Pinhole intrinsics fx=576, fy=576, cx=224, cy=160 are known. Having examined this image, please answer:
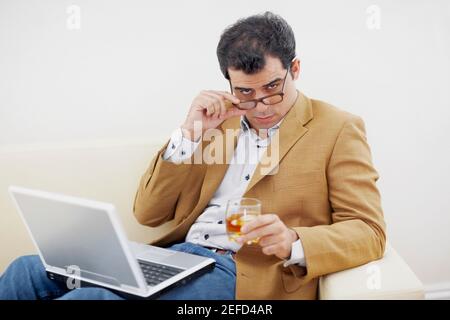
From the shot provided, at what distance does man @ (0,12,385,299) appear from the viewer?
169 centimetres

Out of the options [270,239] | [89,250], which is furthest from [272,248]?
[89,250]

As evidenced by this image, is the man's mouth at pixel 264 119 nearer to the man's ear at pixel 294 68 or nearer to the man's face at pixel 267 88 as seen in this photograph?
the man's face at pixel 267 88

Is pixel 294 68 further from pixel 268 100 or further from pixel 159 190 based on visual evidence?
pixel 159 190

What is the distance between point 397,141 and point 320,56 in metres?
0.53

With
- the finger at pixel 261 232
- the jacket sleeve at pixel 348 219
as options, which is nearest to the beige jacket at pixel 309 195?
the jacket sleeve at pixel 348 219

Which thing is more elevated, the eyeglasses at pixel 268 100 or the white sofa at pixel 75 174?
the eyeglasses at pixel 268 100

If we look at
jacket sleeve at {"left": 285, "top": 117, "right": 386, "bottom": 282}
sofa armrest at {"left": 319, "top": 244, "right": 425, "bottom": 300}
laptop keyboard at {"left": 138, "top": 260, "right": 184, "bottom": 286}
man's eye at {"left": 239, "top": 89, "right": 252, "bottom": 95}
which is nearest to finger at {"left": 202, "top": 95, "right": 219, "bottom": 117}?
man's eye at {"left": 239, "top": 89, "right": 252, "bottom": 95}

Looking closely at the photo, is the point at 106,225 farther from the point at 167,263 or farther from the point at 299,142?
the point at 299,142

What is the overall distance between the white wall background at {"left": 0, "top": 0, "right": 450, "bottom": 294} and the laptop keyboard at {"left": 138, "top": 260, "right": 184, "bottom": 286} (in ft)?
2.31

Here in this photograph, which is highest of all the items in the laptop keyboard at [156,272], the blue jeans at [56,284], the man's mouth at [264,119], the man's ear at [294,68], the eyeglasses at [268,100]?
the man's ear at [294,68]

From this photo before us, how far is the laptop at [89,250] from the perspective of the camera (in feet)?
4.64
